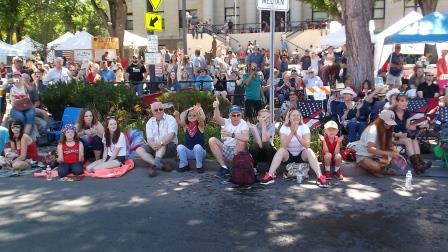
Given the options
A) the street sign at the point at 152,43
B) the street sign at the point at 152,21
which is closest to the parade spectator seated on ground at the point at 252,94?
the street sign at the point at 152,43

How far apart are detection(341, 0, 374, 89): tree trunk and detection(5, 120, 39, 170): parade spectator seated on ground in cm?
696

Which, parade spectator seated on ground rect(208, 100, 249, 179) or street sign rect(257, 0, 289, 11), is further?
parade spectator seated on ground rect(208, 100, 249, 179)

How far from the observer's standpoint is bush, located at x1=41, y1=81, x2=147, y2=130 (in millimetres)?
10906

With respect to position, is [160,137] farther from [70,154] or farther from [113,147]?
[70,154]

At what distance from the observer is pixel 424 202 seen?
6.32 m

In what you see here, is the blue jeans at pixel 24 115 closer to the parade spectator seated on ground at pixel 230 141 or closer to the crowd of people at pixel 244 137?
the crowd of people at pixel 244 137

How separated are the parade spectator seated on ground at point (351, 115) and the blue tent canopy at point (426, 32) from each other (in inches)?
129

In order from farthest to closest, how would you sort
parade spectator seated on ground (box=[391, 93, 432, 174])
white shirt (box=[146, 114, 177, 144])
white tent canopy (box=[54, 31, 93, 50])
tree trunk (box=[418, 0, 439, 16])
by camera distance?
tree trunk (box=[418, 0, 439, 16]) → white tent canopy (box=[54, 31, 93, 50]) → white shirt (box=[146, 114, 177, 144]) → parade spectator seated on ground (box=[391, 93, 432, 174])

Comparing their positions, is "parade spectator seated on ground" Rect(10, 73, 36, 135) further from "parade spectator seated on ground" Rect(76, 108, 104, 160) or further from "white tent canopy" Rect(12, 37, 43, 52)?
"white tent canopy" Rect(12, 37, 43, 52)

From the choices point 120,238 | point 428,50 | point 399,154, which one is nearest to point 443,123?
point 399,154

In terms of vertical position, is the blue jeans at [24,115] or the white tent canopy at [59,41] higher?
the white tent canopy at [59,41]

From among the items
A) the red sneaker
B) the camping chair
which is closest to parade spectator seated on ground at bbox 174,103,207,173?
the red sneaker

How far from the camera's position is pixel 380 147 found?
7672 mm

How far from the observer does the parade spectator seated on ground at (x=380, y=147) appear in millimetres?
7547
